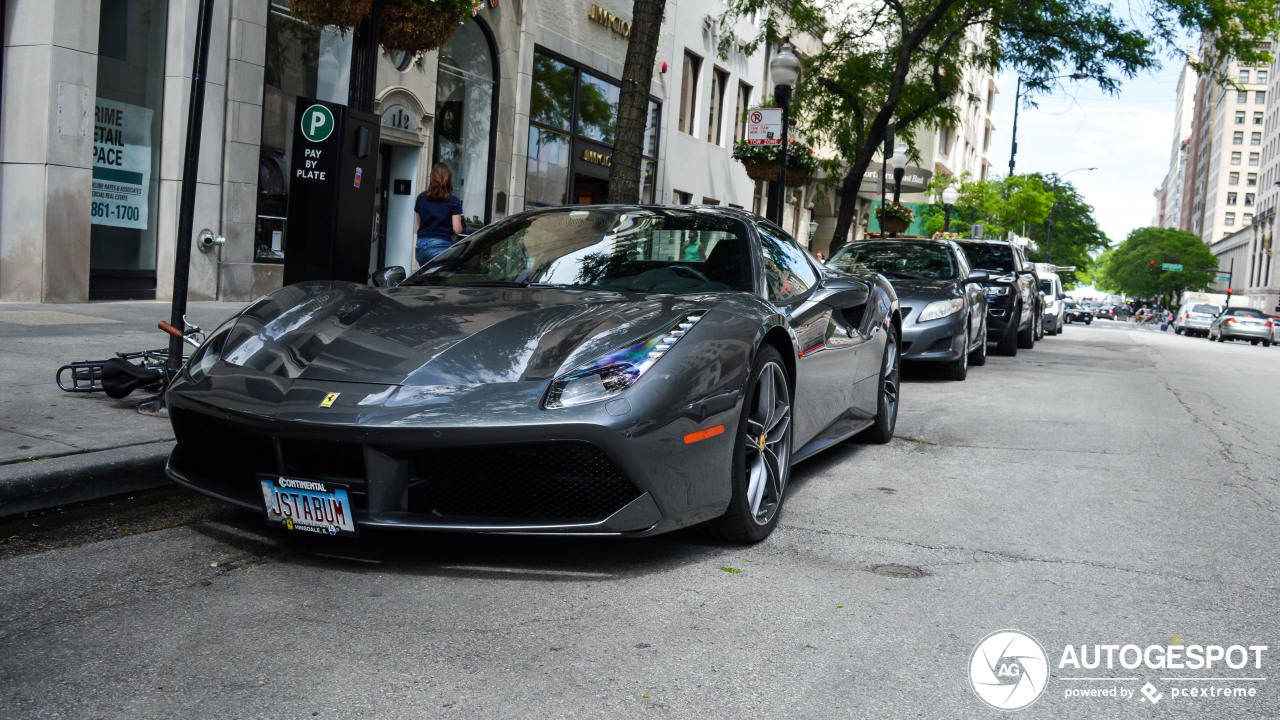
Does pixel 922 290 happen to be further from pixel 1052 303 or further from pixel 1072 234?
pixel 1072 234

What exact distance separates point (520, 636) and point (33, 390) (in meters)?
4.17

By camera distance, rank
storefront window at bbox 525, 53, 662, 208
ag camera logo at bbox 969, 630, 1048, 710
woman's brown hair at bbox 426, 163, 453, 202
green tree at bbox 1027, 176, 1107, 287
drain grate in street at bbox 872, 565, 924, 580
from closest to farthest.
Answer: ag camera logo at bbox 969, 630, 1048, 710, drain grate in street at bbox 872, 565, 924, 580, woman's brown hair at bbox 426, 163, 453, 202, storefront window at bbox 525, 53, 662, 208, green tree at bbox 1027, 176, 1107, 287

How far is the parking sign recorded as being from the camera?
44.1ft

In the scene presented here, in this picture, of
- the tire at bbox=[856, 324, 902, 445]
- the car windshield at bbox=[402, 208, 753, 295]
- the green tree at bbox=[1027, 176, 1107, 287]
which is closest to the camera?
the car windshield at bbox=[402, 208, 753, 295]

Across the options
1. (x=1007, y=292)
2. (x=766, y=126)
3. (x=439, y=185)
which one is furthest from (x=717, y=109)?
(x=439, y=185)

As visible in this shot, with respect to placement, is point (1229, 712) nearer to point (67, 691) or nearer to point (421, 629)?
point (421, 629)

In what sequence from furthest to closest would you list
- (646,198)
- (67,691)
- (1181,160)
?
(1181,160), (646,198), (67,691)

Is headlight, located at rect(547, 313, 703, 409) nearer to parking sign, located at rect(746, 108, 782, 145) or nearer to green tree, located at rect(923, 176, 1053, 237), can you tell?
parking sign, located at rect(746, 108, 782, 145)

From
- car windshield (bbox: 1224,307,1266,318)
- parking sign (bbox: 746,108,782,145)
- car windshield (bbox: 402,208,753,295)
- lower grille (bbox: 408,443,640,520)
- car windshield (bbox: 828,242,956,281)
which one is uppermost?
parking sign (bbox: 746,108,782,145)

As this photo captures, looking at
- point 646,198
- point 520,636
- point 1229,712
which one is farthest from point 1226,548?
point 646,198

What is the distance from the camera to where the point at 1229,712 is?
2.72 m

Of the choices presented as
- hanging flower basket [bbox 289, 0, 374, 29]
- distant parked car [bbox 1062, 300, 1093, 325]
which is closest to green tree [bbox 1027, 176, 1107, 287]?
distant parked car [bbox 1062, 300, 1093, 325]

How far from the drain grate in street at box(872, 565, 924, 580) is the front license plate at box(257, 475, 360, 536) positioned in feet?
5.88

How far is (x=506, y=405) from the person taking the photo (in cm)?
333
